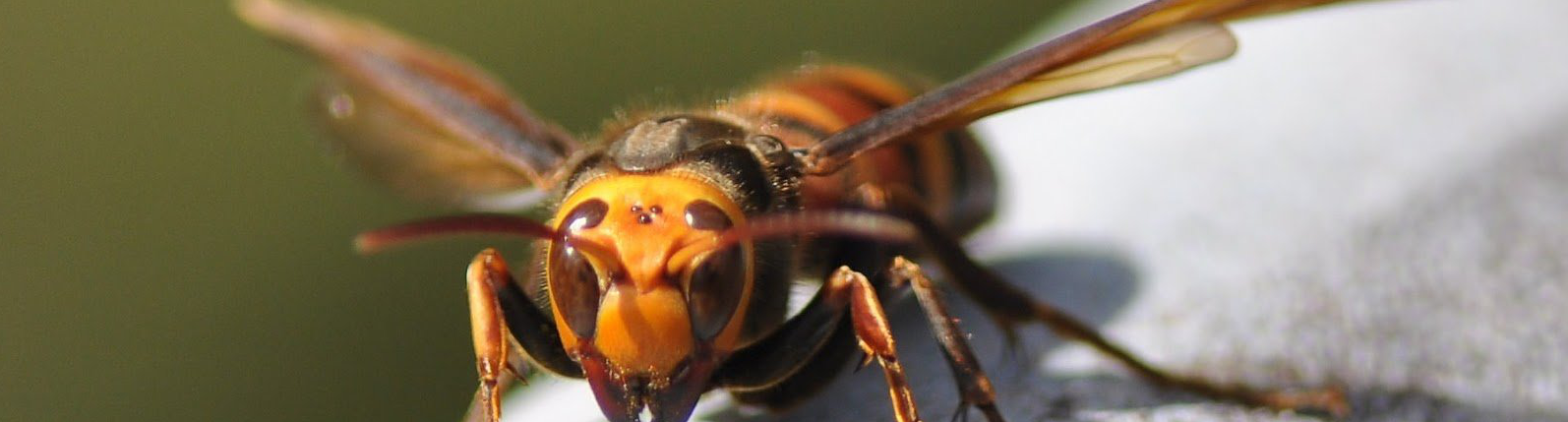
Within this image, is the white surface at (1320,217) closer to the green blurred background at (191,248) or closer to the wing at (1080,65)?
the wing at (1080,65)

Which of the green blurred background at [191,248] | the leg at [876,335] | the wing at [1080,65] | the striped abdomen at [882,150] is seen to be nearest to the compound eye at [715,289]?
the leg at [876,335]

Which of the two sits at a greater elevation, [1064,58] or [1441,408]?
[1064,58]

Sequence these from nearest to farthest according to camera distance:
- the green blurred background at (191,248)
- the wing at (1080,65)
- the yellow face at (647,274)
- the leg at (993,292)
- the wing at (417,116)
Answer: the yellow face at (647,274) < the wing at (1080,65) < the leg at (993,292) < the wing at (417,116) < the green blurred background at (191,248)

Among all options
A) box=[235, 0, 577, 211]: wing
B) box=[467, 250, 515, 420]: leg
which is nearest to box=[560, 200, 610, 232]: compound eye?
box=[467, 250, 515, 420]: leg

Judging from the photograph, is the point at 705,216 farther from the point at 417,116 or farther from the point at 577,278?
the point at 417,116

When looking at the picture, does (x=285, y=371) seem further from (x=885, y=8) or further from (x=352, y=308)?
(x=885, y=8)

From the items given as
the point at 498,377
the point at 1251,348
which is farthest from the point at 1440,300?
the point at 498,377

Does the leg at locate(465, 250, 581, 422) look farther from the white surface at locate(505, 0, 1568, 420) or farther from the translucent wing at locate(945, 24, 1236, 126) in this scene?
the translucent wing at locate(945, 24, 1236, 126)
